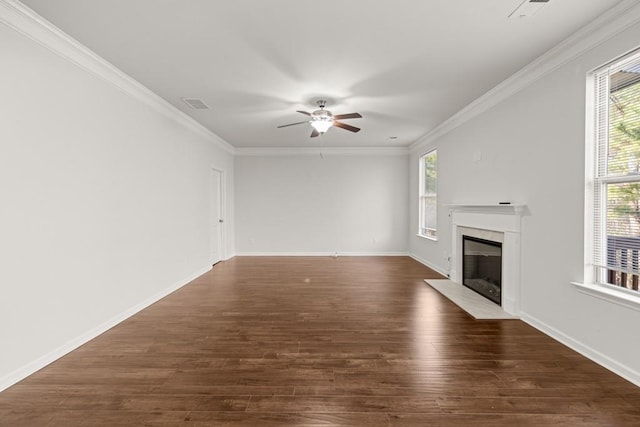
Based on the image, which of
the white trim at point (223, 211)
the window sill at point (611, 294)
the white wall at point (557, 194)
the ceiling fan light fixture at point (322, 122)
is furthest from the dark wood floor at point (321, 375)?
the white trim at point (223, 211)

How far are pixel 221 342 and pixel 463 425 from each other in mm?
2005

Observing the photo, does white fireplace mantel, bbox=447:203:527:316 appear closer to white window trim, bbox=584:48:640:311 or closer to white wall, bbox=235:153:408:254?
white window trim, bbox=584:48:640:311

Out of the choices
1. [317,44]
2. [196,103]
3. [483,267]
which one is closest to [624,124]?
[483,267]

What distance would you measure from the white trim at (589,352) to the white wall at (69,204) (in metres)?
4.31

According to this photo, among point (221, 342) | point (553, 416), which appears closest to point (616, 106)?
point (553, 416)

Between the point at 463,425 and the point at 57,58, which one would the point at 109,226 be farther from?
the point at 463,425

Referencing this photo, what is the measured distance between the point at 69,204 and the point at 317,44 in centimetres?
256

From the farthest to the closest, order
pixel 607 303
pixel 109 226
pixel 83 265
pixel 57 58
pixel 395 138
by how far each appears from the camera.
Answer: pixel 395 138 < pixel 109 226 < pixel 83 265 < pixel 57 58 < pixel 607 303

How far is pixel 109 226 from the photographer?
3008 millimetres

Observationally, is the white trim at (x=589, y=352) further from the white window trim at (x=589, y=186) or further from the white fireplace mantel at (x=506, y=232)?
the white window trim at (x=589, y=186)

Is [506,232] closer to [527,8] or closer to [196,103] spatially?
[527,8]

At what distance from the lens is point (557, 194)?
274 centimetres

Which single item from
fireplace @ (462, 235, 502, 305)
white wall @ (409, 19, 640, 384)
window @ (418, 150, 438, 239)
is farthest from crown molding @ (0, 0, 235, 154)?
window @ (418, 150, 438, 239)

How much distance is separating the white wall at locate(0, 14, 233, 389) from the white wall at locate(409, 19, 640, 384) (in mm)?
4322
